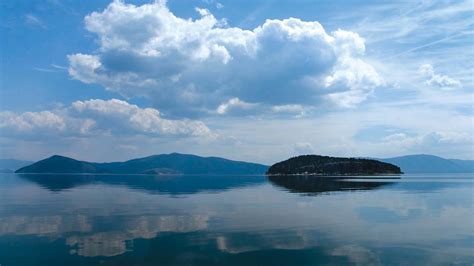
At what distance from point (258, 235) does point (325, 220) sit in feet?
46.6

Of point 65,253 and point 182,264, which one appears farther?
point 65,253

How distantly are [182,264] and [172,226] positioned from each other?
1833cm

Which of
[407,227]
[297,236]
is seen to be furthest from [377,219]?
[297,236]

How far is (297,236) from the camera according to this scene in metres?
41.2

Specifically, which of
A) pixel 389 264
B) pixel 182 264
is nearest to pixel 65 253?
pixel 182 264

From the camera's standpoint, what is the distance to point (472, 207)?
70.6 metres

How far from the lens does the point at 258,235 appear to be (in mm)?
41875

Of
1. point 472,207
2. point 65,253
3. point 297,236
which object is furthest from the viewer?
point 472,207

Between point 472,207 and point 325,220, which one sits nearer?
point 325,220

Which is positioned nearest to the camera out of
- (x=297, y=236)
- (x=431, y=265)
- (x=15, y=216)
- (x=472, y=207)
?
(x=431, y=265)

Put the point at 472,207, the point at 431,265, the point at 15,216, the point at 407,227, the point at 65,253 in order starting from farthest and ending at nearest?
1. the point at 472,207
2. the point at 15,216
3. the point at 407,227
4. the point at 65,253
5. the point at 431,265

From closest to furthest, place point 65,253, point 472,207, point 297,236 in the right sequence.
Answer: point 65,253 → point 297,236 → point 472,207

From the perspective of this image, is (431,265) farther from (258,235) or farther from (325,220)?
(325,220)

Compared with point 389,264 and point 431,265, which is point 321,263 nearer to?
point 389,264
